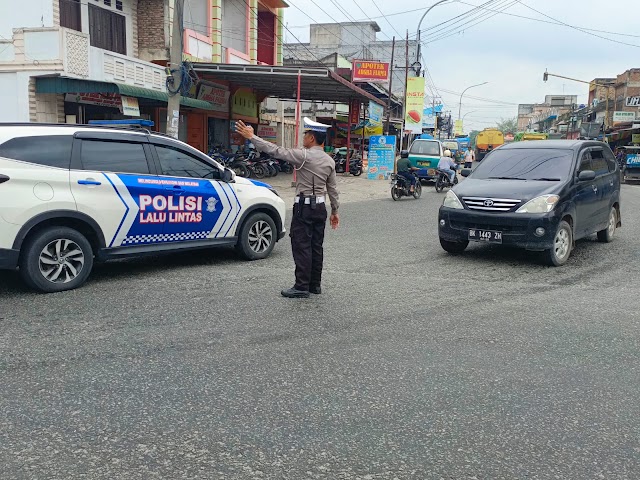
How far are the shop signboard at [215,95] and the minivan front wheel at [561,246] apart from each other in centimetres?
1701

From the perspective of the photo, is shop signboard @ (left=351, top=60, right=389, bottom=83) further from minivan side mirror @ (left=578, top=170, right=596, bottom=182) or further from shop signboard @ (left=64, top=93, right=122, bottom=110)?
minivan side mirror @ (left=578, top=170, right=596, bottom=182)

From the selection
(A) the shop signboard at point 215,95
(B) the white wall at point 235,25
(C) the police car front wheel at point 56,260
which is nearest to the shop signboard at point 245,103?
(A) the shop signboard at point 215,95

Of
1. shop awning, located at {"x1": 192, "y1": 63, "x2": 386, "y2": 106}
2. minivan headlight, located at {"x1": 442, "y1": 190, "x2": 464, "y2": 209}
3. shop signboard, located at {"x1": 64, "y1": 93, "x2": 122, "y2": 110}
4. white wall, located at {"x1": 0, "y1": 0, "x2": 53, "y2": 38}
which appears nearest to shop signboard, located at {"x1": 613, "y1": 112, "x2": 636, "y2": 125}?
shop awning, located at {"x1": 192, "y1": 63, "x2": 386, "y2": 106}

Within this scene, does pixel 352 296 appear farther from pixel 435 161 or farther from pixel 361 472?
pixel 435 161

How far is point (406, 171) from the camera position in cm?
1864

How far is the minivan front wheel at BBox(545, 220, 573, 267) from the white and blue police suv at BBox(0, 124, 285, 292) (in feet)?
13.6

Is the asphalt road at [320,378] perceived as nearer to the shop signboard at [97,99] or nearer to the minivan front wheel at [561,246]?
the minivan front wheel at [561,246]

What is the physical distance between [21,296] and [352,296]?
342cm

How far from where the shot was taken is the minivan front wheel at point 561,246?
8234 millimetres

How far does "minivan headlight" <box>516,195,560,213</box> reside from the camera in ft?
26.6

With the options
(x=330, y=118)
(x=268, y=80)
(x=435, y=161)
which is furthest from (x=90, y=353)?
(x=330, y=118)

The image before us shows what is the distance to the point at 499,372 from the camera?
4332mm

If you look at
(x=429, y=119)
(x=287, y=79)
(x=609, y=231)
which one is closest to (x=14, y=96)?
(x=287, y=79)

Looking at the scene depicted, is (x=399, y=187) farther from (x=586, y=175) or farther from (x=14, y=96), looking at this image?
(x=14, y=96)
